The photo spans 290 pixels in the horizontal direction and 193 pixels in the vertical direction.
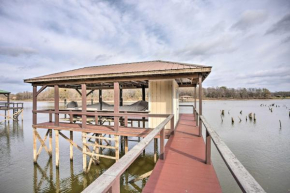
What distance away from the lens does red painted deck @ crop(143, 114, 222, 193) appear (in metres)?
2.85

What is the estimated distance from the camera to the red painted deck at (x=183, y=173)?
285cm

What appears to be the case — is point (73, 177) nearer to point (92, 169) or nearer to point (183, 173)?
point (92, 169)

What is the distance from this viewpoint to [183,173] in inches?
133

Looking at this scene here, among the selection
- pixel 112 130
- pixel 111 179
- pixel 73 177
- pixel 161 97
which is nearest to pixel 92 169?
pixel 73 177

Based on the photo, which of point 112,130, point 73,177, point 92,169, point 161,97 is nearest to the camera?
point 112,130

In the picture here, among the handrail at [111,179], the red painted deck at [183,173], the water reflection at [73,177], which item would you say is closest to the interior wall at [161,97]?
the red painted deck at [183,173]

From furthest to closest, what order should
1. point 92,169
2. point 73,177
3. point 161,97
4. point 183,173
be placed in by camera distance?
point 92,169, point 73,177, point 161,97, point 183,173

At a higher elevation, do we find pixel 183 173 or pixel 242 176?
pixel 242 176

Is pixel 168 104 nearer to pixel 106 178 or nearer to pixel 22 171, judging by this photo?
pixel 106 178

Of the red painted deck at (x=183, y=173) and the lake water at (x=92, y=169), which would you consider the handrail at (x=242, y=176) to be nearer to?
the red painted deck at (x=183, y=173)

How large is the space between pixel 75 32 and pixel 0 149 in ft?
51.7

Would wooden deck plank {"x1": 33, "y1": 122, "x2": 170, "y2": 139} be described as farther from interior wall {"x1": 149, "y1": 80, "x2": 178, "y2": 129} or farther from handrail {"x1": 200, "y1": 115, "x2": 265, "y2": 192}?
handrail {"x1": 200, "y1": 115, "x2": 265, "y2": 192}

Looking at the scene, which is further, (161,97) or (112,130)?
(161,97)

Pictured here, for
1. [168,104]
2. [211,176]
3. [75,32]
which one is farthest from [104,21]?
[211,176]
